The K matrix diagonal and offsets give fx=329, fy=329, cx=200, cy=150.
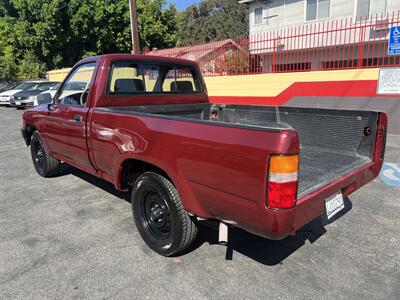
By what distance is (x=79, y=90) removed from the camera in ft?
14.7

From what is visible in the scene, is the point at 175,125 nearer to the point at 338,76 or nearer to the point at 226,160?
the point at 226,160

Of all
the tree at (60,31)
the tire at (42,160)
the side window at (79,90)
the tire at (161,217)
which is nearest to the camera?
the tire at (161,217)

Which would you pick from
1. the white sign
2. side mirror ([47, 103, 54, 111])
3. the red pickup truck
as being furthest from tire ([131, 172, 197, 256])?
the white sign

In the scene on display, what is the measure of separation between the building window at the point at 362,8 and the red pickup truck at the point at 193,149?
51.9ft

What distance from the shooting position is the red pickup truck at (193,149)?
6.77 ft

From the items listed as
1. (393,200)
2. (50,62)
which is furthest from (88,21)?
(393,200)

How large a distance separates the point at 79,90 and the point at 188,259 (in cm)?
281

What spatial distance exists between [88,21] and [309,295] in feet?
92.9

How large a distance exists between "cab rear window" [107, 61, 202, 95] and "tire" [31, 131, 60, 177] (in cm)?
201

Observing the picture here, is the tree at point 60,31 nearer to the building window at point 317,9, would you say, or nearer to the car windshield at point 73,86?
the building window at point 317,9

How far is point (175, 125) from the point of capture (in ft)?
8.41

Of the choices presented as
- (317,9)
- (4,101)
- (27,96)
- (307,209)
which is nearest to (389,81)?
(307,209)

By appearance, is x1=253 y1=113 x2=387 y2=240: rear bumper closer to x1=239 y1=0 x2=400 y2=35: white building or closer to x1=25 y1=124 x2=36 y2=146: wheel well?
x1=25 y1=124 x2=36 y2=146: wheel well

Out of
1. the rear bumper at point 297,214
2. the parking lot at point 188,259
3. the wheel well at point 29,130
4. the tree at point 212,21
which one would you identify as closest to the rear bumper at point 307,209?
the rear bumper at point 297,214
